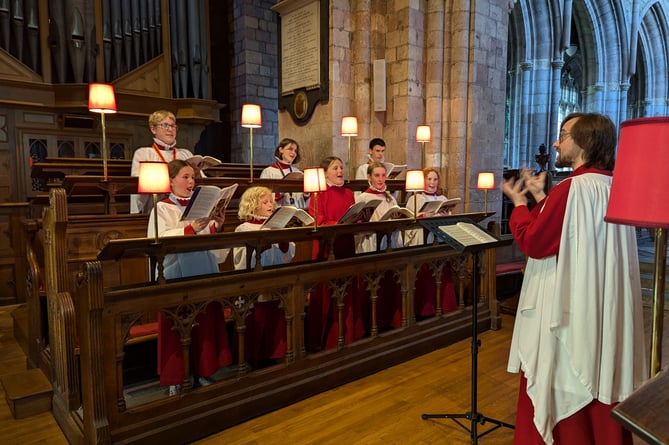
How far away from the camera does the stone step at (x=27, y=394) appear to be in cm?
288

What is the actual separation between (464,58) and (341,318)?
4.79m

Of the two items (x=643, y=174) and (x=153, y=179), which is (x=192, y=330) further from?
(x=643, y=174)

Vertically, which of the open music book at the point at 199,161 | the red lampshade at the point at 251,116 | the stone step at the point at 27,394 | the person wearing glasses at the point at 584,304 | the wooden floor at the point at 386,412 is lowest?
the wooden floor at the point at 386,412

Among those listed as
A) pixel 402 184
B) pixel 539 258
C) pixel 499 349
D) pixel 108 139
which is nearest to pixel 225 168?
pixel 402 184

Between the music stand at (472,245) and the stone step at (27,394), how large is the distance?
2438 mm

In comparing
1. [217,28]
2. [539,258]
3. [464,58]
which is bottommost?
[539,258]

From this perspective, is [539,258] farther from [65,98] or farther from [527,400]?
[65,98]

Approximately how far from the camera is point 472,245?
7.63 feet

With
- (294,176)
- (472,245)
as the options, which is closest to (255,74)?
(294,176)

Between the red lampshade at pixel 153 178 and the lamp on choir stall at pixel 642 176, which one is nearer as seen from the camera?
the lamp on choir stall at pixel 642 176

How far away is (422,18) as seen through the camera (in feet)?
21.6

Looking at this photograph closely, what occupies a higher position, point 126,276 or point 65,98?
point 65,98

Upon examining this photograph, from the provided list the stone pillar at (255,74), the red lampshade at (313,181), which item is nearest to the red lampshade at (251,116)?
the red lampshade at (313,181)

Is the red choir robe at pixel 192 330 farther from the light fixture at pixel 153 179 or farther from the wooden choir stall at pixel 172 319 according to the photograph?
the light fixture at pixel 153 179
